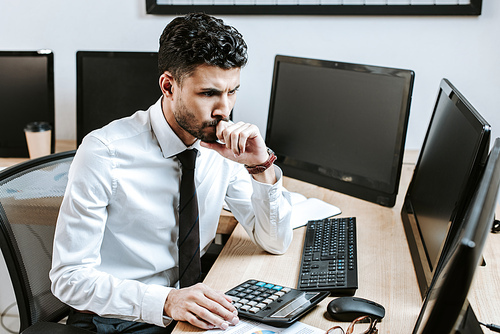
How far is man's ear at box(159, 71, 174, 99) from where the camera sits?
51.0 inches

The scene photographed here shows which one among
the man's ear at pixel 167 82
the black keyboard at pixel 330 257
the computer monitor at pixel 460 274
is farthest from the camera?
the man's ear at pixel 167 82

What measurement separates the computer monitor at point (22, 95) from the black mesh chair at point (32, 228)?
2.74 feet

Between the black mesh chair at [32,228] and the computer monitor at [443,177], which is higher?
the computer monitor at [443,177]

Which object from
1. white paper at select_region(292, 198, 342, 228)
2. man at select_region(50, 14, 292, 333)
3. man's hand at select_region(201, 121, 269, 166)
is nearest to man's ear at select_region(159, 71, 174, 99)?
man at select_region(50, 14, 292, 333)

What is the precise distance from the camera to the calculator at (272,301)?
1.04 m

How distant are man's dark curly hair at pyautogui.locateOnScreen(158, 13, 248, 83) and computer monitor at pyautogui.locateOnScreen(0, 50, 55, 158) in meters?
1.04

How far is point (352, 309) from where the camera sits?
1046mm

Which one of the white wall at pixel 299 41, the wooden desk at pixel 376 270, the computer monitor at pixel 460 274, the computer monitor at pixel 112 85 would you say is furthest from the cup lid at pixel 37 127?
the computer monitor at pixel 460 274

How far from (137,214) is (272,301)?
0.41m

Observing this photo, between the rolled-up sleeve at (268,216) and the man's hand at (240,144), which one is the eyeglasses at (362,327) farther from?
the man's hand at (240,144)

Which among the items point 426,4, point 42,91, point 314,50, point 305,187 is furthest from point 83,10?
point 426,4

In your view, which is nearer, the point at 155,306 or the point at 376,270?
the point at 155,306

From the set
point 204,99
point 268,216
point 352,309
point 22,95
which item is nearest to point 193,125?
point 204,99

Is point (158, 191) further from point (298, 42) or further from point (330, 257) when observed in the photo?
point (298, 42)
